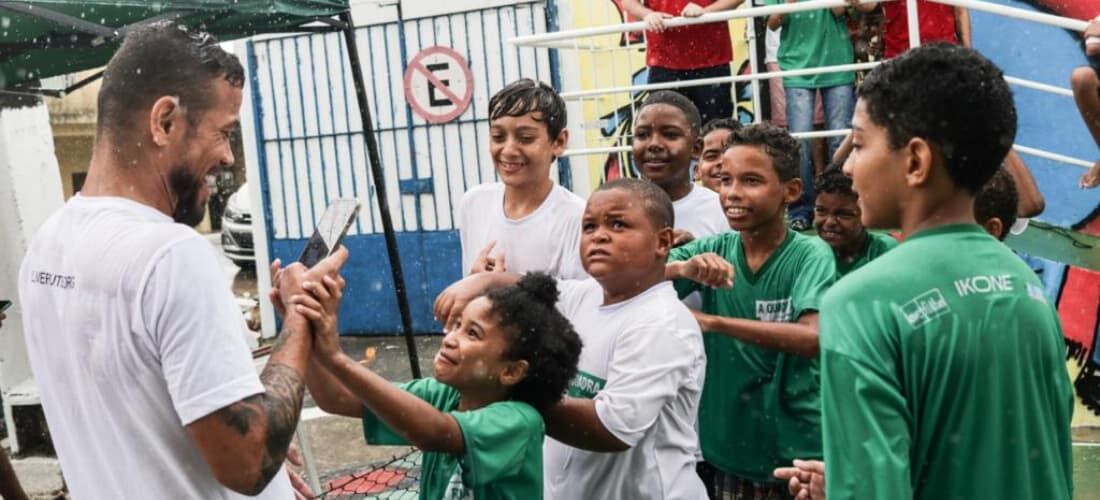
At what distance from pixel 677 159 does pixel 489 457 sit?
2154mm

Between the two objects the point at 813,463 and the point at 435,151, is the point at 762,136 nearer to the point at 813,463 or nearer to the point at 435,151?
the point at 813,463

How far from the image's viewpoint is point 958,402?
1934mm

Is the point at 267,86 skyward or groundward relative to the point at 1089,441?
skyward

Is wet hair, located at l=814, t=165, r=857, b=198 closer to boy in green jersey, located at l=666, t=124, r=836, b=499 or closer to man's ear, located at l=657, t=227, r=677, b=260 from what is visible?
boy in green jersey, located at l=666, t=124, r=836, b=499

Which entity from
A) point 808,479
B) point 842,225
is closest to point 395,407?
point 808,479

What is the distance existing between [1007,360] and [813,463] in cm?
47

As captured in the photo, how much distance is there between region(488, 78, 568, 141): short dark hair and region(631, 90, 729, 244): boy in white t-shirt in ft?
1.33

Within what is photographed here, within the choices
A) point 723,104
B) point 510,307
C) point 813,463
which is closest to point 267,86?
point 723,104

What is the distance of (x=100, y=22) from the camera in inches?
231

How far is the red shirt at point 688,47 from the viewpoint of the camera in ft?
21.3

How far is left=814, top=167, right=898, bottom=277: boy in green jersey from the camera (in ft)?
13.1

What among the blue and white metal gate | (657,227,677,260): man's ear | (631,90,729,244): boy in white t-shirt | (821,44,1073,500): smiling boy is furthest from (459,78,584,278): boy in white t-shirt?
the blue and white metal gate

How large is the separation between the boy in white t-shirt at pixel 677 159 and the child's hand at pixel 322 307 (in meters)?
2.16

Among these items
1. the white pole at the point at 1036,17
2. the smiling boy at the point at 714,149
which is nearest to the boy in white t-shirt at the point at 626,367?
the smiling boy at the point at 714,149
